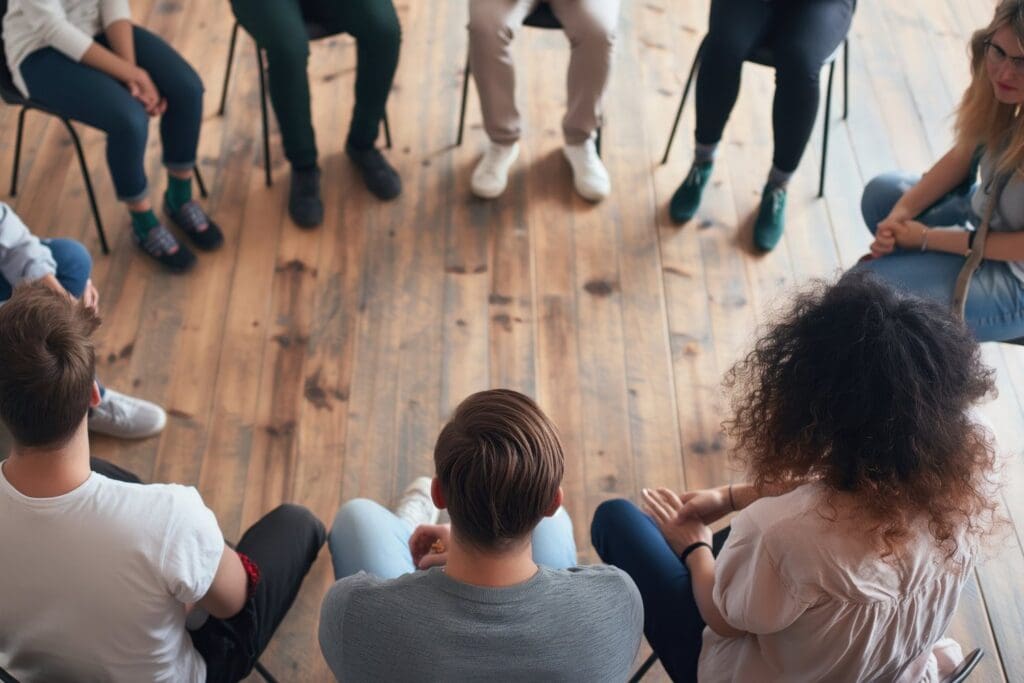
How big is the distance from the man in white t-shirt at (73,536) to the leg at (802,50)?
180 centimetres

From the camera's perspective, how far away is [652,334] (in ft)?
7.85

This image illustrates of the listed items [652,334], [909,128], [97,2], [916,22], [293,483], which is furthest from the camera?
[916,22]

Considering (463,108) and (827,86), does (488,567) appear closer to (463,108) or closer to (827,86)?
(463,108)

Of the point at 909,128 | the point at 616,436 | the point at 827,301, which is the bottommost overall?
the point at 616,436

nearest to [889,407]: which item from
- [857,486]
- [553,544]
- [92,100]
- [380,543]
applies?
[857,486]

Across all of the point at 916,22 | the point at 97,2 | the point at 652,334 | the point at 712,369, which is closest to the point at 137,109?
the point at 97,2

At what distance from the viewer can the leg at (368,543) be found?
5.09 ft

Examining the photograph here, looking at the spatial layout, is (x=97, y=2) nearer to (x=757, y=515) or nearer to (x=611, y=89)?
(x=611, y=89)

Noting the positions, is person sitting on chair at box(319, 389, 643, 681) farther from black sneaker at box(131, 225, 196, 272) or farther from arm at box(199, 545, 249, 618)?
black sneaker at box(131, 225, 196, 272)

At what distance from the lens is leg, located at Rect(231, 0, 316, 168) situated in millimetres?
2305

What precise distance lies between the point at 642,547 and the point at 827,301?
584 millimetres

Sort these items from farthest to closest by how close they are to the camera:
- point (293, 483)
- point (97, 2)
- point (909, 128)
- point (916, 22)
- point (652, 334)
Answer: point (916, 22) → point (909, 128) → point (652, 334) → point (97, 2) → point (293, 483)

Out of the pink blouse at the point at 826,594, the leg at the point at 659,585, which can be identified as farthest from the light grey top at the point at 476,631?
the leg at the point at 659,585

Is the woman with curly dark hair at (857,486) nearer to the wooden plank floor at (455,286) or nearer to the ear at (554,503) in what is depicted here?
the ear at (554,503)
